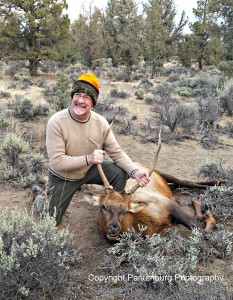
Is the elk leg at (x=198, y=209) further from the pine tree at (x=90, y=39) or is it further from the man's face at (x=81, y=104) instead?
the pine tree at (x=90, y=39)

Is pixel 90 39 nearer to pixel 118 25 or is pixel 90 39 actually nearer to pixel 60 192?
pixel 118 25

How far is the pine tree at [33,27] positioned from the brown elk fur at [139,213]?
20.1m

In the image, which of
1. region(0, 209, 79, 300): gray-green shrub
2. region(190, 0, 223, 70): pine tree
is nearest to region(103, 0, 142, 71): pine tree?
region(190, 0, 223, 70): pine tree

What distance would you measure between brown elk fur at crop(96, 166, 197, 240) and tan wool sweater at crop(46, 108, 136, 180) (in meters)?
0.48

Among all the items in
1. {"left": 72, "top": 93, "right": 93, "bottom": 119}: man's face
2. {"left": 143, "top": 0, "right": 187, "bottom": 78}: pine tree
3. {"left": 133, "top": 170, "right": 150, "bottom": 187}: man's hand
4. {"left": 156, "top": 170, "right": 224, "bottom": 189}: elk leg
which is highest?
{"left": 143, "top": 0, "right": 187, "bottom": 78}: pine tree

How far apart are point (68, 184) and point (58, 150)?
54 cm

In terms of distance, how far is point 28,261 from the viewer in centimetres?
309

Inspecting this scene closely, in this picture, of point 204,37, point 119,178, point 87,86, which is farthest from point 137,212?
point 204,37

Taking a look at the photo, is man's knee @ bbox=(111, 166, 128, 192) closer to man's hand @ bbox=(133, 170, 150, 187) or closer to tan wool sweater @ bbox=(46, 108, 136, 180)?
tan wool sweater @ bbox=(46, 108, 136, 180)

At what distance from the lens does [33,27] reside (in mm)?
22641

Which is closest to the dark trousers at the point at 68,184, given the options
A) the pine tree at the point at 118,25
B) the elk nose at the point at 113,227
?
the elk nose at the point at 113,227

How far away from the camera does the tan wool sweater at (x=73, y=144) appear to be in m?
4.36

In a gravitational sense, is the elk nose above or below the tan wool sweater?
below

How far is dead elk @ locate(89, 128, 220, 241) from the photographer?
3902 mm
